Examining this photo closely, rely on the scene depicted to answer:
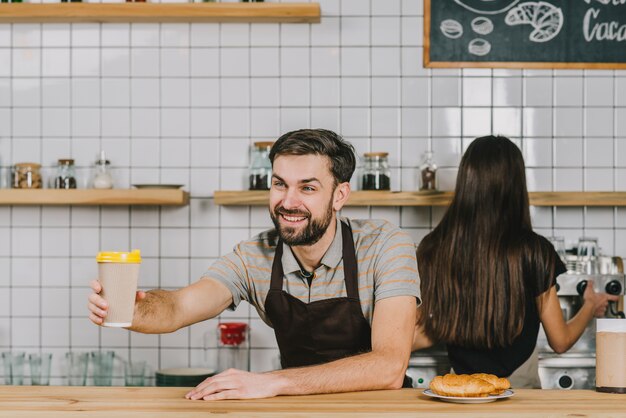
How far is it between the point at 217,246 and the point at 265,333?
43 centimetres

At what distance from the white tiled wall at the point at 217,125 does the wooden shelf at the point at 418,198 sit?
0.20 m

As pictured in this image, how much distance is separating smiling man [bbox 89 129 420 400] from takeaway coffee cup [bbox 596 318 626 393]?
45 cm

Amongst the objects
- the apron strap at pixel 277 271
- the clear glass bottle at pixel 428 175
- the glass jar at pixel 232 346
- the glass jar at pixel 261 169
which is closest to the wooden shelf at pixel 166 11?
the glass jar at pixel 261 169

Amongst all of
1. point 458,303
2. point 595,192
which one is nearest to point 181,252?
point 458,303

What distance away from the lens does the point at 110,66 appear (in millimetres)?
3699

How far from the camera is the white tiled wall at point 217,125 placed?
3.67 meters

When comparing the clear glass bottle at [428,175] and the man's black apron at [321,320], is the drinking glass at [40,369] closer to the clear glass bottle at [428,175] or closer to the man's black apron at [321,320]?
the man's black apron at [321,320]

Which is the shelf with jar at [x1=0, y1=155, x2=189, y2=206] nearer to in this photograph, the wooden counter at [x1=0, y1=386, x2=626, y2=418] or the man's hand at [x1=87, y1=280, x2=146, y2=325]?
the wooden counter at [x1=0, y1=386, x2=626, y2=418]

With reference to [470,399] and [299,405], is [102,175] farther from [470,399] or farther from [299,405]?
[470,399]

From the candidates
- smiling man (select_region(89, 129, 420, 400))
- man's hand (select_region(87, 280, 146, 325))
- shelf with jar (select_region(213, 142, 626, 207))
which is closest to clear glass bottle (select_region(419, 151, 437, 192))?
shelf with jar (select_region(213, 142, 626, 207))

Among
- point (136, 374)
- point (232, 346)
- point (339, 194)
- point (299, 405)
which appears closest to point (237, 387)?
point (299, 405)

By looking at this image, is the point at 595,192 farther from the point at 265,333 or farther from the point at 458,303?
the point at 265,333

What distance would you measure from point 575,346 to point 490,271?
0.73 m

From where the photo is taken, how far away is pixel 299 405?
5.66 feet
